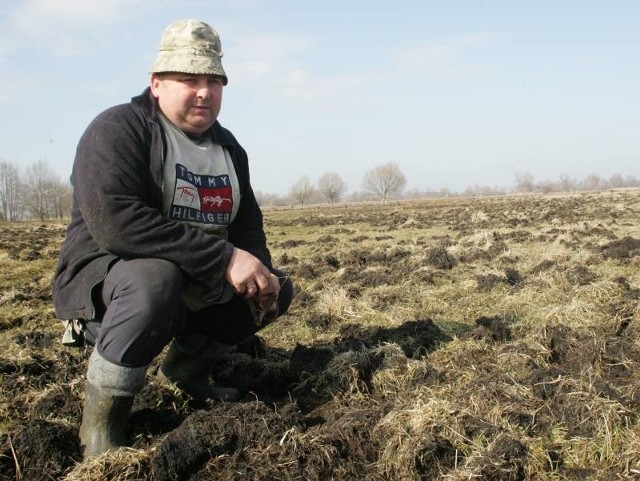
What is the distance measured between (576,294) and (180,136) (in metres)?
4.36

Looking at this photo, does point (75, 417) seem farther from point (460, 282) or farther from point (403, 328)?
point (460, 282)

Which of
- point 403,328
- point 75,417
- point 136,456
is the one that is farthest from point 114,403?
point 403,328

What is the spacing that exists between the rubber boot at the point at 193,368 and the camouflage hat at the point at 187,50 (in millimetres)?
Answer: 1549

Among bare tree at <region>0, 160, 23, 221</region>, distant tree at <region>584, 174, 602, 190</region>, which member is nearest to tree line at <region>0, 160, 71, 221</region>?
bare tree at <region>0, 160, 23, 221</region>

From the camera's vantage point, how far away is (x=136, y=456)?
237 centimetres

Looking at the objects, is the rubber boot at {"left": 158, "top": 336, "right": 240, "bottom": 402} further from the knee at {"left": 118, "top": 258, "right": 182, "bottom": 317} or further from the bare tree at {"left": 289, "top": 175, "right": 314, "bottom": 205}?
the bare tree at {"left": 289, "top": 175, "right": 314, "bottom": 205}

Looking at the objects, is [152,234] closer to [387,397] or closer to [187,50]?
[187,50]

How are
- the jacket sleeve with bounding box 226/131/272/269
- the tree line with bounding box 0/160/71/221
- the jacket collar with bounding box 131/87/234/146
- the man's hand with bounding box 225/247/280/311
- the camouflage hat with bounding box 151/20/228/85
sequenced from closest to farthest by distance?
the man's hand with bounding box 225/247/280/311 → the camouflage hat with bounding box 151/20/228/85 → the jacket collar with bounding box 131/87/234/146 → the jacket sleeve with bounding box 226/131/272/269 → the tree line with bounding box 0/160/71/221

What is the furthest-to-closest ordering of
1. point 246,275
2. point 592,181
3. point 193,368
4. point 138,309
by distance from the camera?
1. point 592,181
2. point 193,368
3. point 246,275
4. point 138,309

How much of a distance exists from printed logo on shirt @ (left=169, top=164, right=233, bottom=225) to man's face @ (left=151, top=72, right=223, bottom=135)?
26 centimetres

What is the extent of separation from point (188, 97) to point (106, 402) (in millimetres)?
1530

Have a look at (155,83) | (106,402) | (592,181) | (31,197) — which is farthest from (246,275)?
(592,181)

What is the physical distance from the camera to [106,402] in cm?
249

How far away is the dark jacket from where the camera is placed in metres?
2.48
